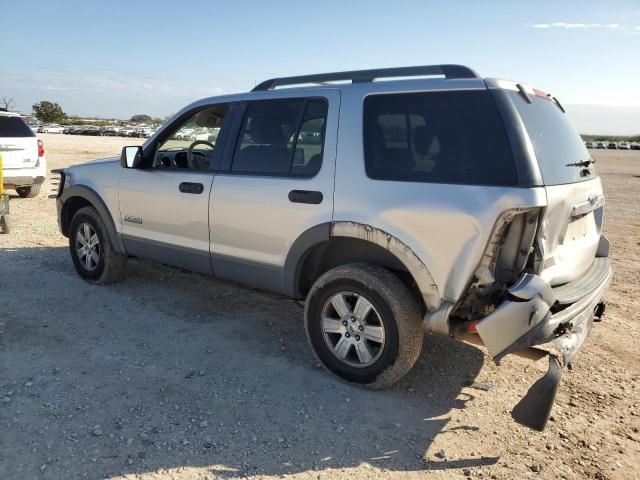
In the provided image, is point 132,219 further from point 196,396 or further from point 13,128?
point 13,128

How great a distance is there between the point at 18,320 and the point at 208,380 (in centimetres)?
202

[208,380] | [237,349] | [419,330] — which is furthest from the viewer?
[237,349]

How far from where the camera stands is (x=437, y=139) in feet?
10.7

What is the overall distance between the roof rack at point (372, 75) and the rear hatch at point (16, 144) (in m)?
7.37

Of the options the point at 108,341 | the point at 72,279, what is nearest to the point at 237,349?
the point at 108,341

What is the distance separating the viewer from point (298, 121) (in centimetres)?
396

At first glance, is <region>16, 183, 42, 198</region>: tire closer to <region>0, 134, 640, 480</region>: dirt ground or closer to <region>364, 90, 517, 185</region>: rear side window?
<region>0, 134, 640, 480</region>: dirt ground

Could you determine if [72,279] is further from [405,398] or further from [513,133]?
[513,133]

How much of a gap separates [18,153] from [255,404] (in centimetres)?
861

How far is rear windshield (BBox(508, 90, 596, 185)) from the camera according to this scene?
3.10m

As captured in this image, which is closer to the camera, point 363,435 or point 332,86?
point 363,435

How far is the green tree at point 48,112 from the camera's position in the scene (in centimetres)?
10256

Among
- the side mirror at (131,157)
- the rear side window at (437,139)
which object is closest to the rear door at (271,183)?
the rear side window at (437,139)

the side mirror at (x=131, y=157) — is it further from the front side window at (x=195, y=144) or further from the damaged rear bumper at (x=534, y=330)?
the damaged rear bumper at (x=534, y=330)
